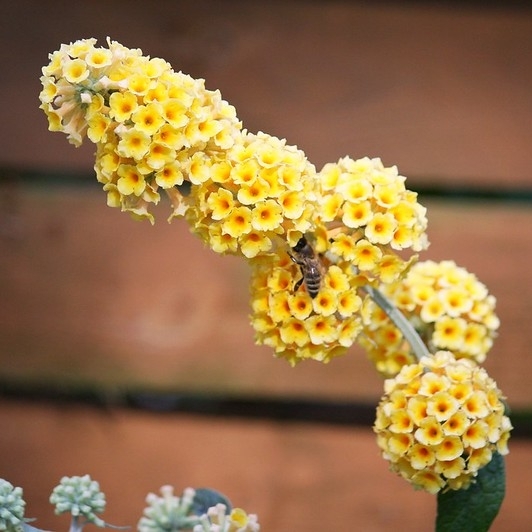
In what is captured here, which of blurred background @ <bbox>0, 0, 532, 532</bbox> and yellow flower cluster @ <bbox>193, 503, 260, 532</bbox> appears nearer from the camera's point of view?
yellow flower cluster @ <bbox>193, 503, 260, 532</bbox>

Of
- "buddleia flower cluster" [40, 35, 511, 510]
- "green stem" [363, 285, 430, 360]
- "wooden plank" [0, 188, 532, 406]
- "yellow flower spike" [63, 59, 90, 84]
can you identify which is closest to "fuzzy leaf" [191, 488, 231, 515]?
"buddleia flower cluster" [40, 35, 511, 510]

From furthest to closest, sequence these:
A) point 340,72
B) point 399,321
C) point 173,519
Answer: point 340,72, point 399,321, point 173,519

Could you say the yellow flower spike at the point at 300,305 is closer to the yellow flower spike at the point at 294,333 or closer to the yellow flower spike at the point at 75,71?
the yellow flower spike at the point at 294,333

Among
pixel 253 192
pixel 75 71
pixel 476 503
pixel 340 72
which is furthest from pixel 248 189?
pixel 340 72

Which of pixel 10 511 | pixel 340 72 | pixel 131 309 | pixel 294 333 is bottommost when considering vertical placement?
pixel 10 511

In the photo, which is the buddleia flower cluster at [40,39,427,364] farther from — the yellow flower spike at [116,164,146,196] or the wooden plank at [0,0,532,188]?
the wooden plank at [0,0,532,188]

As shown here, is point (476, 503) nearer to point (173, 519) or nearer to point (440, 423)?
point (440, 423)
